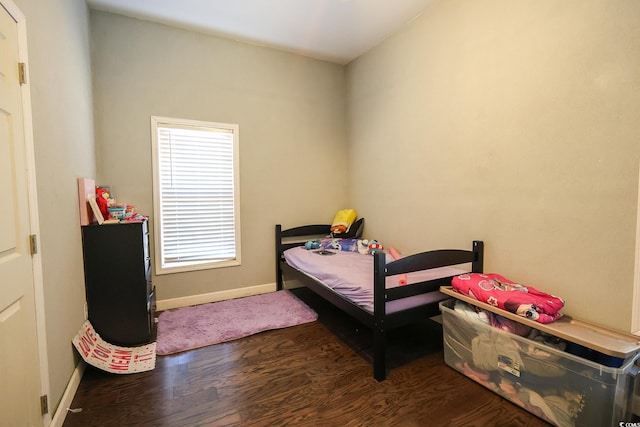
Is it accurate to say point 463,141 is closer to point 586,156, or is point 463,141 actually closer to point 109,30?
point 586,156

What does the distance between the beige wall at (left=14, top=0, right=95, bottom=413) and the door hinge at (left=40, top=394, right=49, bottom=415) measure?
55 millimetres

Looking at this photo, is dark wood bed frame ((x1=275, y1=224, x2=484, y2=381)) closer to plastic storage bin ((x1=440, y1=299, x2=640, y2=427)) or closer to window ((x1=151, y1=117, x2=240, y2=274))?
plastic storage bin ((x1=440, y1=299, x2=640, y2=427))

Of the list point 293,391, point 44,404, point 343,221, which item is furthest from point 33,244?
point 343,221

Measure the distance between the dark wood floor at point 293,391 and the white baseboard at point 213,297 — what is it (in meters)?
0.94

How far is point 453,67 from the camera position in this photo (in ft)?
7.62

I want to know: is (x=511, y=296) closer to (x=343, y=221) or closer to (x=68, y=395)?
(x=343, y=221)

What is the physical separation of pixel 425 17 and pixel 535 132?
1.53 m

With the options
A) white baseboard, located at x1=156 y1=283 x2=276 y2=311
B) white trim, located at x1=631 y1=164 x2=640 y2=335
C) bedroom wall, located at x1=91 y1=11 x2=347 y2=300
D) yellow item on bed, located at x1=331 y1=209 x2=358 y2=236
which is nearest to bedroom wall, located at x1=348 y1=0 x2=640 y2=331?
white trim, located at x1=631 y1=164 x2=640 y2=335

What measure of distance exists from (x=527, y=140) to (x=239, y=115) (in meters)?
2.70

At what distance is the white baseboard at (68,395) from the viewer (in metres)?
1.42

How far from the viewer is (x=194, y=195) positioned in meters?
3.02

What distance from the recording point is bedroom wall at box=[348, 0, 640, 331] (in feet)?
4.84

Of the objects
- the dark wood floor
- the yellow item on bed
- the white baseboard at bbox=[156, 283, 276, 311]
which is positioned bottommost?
the dark wood floor

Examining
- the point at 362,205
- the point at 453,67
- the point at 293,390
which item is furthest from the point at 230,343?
the point at 453,67
